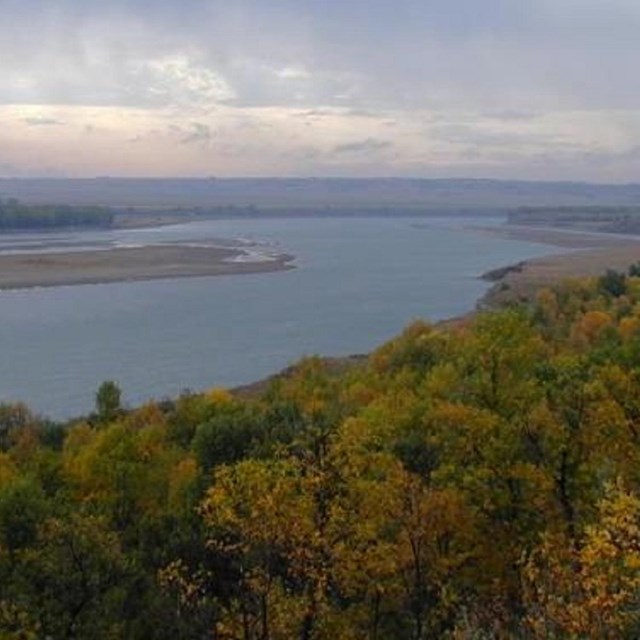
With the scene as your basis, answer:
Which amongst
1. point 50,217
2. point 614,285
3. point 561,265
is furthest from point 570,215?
point 614,285

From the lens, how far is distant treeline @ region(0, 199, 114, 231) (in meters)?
131

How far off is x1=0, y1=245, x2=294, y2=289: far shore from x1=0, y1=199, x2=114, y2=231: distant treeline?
35983 mm

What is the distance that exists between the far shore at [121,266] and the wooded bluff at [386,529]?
59.4 metres

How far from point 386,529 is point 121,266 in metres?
73.8

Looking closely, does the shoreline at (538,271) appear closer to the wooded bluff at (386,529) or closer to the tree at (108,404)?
the tree at (108,404)

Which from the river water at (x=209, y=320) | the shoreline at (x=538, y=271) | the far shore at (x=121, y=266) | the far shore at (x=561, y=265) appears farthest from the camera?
the far shore at (x=121, y=266)

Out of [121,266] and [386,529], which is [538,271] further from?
[386,529]

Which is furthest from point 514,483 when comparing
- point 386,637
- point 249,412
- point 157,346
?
point 157,346

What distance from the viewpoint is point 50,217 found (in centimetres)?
13525

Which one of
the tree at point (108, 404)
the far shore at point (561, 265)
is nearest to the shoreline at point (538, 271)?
the far shore at point (561, 265)

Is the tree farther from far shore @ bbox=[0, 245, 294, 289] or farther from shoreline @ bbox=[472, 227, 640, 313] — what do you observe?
far shore @ bbox=[0, 245, 294, 289]

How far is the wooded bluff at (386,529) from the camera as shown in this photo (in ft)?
37.4

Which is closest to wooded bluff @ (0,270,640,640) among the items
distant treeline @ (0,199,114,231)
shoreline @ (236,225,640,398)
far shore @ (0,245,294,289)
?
shoreline @ (236,225,640,398)

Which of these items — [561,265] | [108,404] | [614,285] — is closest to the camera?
[108,404]
